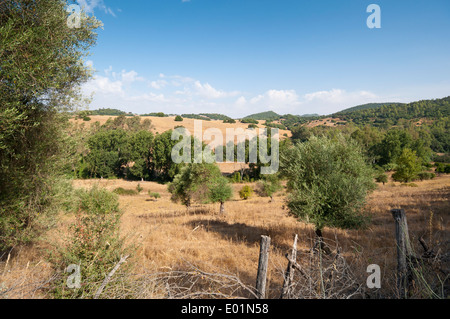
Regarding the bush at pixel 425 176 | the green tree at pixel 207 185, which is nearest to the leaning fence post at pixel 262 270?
the green tree at pixel 207 185

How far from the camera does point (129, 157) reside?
6812 centimetres

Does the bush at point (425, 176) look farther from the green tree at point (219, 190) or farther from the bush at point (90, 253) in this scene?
the bush at point (90, 253)

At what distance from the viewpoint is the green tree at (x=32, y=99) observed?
6082 millimetres

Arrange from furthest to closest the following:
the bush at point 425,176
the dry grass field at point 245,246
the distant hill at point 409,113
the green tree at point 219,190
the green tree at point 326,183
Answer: the distant hill at point 409,113 → the bush at point 425,176 → the green tree at point 219,190 → the green tree at point 326,183 → the dry grass field at point 245,246

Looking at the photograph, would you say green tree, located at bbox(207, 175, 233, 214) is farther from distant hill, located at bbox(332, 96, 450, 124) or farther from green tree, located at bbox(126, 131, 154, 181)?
distant hill, located at bbox(332, 96, 450, 124)

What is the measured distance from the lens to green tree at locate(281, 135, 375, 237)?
969cm

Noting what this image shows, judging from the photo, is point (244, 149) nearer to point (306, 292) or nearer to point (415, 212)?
point (415, 212)

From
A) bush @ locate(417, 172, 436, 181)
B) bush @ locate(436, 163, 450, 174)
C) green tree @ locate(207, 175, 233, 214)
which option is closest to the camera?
green tree @ locate(207, 175, 233, 214)

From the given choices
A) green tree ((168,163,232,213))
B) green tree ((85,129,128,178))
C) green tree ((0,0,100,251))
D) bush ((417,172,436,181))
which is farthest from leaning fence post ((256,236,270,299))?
green tree ((85,129,128,178))

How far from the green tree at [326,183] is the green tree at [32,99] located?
10.2 metres

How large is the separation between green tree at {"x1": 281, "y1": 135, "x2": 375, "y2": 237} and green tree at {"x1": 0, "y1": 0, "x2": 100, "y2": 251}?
10199 millimetres

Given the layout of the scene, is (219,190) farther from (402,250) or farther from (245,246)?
(402,250)

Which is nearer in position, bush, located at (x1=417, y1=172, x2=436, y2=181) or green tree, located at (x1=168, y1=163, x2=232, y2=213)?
green tree, located at (x1=168, y1=163, x2=232, y2=213)

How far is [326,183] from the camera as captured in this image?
9938mm
